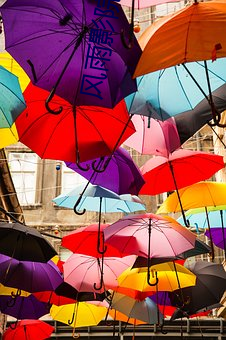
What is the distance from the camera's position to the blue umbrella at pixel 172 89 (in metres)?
4.10

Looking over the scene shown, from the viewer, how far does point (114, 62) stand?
3521mm

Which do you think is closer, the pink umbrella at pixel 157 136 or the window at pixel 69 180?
the pink umbrella at pixel 157 136

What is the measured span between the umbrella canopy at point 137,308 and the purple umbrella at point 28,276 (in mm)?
1467

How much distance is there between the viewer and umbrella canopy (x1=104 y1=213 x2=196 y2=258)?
6199mm

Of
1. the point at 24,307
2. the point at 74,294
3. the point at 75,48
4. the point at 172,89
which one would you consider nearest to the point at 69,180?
the point at 24,307

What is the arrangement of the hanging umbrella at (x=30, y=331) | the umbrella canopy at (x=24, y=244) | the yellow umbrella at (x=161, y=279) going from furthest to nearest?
the hanging umbrella at (x=30, y=331) < the yellow umbrella at (x=161, y=279) < the umbrella canopy at (x=24, y=244)

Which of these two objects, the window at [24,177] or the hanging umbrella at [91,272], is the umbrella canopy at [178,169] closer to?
the hanging umbrella at [91,272]

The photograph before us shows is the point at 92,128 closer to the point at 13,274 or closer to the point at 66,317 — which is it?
the point at 13,274

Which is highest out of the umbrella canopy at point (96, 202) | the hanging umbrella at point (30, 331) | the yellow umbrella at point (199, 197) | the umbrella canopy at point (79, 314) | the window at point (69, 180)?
the window at point (69, 180)

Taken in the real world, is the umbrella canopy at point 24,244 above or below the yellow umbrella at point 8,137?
below

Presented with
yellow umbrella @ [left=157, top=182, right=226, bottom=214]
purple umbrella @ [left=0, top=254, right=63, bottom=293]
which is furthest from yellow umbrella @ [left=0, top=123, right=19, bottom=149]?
purple umbrella @ [left=0, top=254, right=63, bottom=293]

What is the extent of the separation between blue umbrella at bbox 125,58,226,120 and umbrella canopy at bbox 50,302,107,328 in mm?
5912

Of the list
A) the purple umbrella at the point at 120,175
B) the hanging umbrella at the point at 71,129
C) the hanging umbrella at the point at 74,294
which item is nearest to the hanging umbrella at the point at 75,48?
the hanging umbrella at the point at 71,129

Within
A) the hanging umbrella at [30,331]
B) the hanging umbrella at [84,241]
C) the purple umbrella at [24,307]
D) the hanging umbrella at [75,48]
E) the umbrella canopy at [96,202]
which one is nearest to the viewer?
the hanging umbrella at [75,48]
